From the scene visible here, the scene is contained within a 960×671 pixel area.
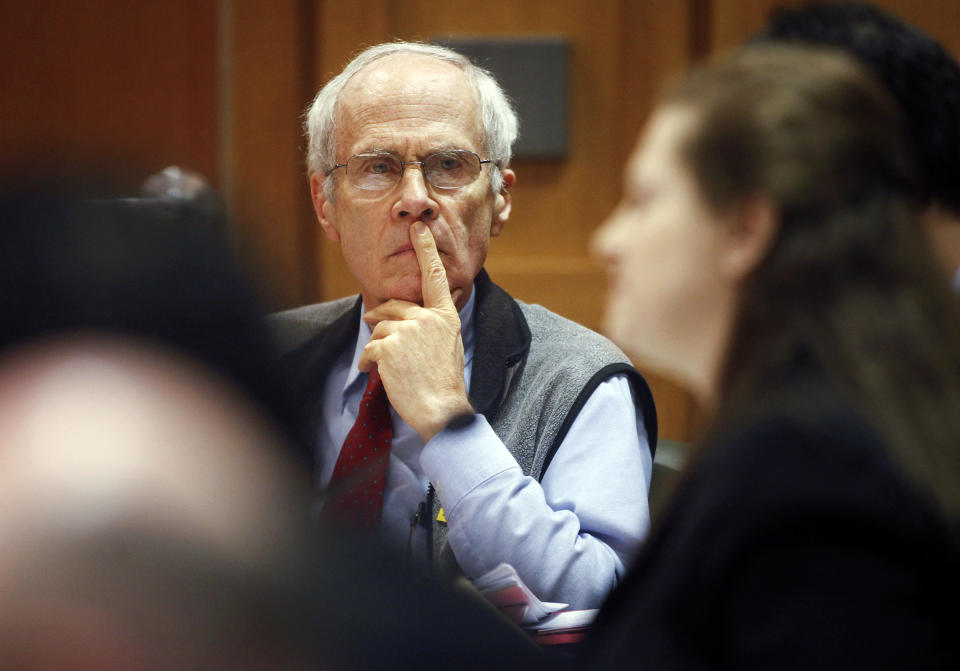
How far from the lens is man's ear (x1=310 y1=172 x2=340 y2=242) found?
6.30 ft

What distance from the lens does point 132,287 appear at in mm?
544

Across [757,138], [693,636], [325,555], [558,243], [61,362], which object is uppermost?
[757,138]

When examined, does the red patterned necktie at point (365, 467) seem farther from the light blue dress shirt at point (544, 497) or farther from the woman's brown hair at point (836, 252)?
the woman's brown hair at point (836, 252)

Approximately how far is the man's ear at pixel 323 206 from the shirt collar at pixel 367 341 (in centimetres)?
18

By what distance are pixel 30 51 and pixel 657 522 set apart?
3.22 m

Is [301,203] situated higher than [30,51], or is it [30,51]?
[30,51]

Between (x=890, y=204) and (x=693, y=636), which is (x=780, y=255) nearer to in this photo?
(x=890, y=204)

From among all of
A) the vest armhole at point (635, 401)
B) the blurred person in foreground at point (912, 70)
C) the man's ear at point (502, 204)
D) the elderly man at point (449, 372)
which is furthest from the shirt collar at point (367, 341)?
the blurred person in foreground at point (912, 70)

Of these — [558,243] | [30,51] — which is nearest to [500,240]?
[558,243]

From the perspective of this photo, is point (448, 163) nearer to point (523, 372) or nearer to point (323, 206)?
point (323, 206)

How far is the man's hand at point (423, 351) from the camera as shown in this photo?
1.56 meters

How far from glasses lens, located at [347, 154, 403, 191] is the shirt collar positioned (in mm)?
239

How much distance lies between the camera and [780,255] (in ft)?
2.62

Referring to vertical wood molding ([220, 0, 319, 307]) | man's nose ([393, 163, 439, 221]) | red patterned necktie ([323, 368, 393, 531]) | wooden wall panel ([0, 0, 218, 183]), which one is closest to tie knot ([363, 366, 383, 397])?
red patterned necktie ([323, 368, 393, 531])
